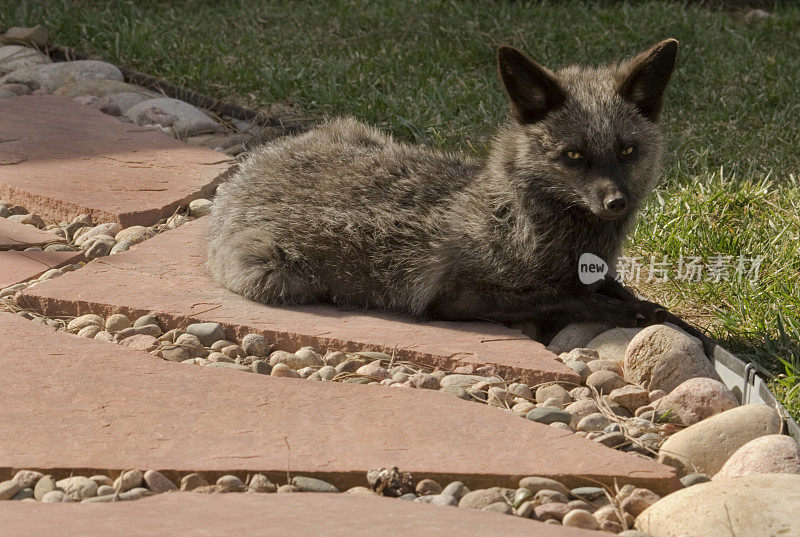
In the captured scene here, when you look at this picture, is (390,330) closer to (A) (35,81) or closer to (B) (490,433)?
(B) (490,433)

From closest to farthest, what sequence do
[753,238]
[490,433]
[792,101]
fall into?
[490,433] < [753,238] < [792,101]

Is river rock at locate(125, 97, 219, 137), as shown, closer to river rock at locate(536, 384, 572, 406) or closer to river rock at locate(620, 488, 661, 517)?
river rock at locate(536, 384, 572, 406)

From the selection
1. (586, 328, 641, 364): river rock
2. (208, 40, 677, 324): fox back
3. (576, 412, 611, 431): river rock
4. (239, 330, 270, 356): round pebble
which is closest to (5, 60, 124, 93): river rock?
(208, 40, 677, 324): fox back

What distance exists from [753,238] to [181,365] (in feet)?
8.89

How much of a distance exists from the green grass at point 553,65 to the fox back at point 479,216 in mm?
692

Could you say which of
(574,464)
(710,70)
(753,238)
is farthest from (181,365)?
(710,70)

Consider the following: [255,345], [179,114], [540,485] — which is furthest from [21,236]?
[540,485]

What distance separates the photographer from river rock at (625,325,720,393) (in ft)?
10.8

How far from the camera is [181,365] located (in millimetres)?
3180

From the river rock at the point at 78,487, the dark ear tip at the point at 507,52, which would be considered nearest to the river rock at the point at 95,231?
the dark ear tip at the point at 507,52

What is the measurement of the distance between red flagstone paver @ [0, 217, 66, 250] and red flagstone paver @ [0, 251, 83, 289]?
88 millimetres

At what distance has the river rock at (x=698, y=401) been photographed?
3076mm

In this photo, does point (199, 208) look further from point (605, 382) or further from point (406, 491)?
point (406, 491)

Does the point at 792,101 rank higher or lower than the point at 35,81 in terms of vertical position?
higher
